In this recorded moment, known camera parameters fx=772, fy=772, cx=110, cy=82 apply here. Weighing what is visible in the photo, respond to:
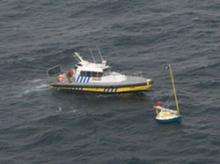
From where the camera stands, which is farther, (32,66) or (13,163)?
(32,66)

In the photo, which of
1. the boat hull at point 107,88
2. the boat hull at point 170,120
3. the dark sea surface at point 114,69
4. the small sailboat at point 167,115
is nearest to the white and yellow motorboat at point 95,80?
the boat hull at point 107,88

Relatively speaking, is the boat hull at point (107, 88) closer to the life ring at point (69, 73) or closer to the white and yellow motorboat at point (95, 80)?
the white and yellow motorboat at point (95, 80)

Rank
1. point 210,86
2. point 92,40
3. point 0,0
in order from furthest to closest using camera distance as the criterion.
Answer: point 0,0 → point 92,40 → point 210,86

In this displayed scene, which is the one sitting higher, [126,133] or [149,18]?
[149,18]

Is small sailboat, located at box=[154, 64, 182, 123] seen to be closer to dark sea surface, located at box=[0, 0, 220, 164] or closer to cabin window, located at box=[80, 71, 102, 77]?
dark sea surface, located at box=[0, 0, 220, 164]

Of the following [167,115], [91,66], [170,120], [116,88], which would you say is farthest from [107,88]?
[170,120]

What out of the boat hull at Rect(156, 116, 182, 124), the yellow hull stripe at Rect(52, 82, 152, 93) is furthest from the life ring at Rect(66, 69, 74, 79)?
the boat hull at Rect(156, 116, 182, 124)

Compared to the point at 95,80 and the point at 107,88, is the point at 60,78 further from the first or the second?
the point at 107,88

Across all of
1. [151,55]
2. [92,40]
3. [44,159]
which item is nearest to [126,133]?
[44,159]

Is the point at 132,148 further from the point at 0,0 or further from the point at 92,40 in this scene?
the point at 0,0
